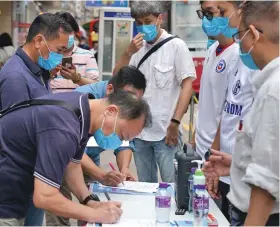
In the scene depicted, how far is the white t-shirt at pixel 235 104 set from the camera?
2.89m

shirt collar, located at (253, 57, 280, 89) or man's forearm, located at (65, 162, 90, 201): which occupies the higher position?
shirt collar, located at (253, 57, 280, 89)

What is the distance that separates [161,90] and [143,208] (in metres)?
1.55

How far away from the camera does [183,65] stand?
4082 mm

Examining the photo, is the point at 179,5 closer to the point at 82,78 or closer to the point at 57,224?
→ the point at 82,78

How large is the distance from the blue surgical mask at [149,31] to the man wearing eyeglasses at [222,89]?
731 mm

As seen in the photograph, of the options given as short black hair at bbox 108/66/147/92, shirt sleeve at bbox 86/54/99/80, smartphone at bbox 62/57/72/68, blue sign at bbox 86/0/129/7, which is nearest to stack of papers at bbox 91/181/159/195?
short black hair at bbox 108/66/147/92

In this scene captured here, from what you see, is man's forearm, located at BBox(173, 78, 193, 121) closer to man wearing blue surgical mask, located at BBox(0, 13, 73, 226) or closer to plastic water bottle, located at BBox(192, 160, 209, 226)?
man wearing blue surgical mask, located at BBox(0, 13, 73, 226)

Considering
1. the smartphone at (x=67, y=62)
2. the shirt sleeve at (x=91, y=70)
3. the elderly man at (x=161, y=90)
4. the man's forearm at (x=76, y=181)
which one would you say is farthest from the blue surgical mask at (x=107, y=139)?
the shirt sleeve at (x=91, y=70)

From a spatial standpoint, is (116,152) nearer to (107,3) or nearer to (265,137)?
(265,137)

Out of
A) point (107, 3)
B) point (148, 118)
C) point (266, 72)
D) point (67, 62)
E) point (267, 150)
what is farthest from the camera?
point (107, 3)

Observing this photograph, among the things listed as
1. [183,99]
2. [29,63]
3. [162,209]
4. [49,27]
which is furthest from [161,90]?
[162,209]

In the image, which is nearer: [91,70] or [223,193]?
[223,193]

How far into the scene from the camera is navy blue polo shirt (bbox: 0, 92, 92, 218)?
221 cm

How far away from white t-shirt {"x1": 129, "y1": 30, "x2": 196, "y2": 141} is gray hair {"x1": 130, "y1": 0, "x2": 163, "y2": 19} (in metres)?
0.29
